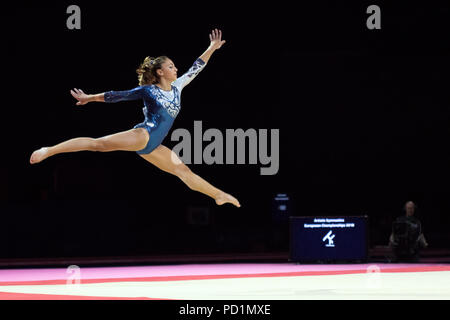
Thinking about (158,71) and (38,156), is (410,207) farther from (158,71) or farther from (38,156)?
(38,156)

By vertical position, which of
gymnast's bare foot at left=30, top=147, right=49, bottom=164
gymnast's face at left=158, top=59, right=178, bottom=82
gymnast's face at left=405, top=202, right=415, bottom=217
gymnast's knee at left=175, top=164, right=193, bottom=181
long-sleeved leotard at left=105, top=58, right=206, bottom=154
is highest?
gymnast's face at left=158, top=59, right=178, bottom=82

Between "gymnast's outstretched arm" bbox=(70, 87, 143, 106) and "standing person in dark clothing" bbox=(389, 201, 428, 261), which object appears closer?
"gymnast's outstretched arm" bbox=(70, 87, 143, 106)

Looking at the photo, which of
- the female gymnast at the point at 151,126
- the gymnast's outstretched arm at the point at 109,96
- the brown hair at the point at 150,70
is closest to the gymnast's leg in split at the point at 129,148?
the female gymnast at the point at 151,126

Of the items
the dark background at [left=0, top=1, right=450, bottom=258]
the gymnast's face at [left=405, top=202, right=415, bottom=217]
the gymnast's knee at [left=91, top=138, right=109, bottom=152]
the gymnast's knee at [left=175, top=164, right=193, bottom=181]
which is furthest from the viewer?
the dark background at [left=0, top=1, right=450, bottom=258]

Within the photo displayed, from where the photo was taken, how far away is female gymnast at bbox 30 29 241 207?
7.47m

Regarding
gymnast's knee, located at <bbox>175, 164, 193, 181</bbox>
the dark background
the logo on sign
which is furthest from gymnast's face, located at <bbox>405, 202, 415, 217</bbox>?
gymnast's knee, located at <bbox>175, 164, 193, 181</bbox>

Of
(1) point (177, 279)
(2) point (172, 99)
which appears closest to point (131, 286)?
(1) point (177, 279)

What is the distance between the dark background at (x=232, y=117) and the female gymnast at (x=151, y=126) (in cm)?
749

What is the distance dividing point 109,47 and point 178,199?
366 cm

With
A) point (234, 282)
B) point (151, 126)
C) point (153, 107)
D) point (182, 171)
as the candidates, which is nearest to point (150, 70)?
point (153, 107)

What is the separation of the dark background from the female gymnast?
7487 mm

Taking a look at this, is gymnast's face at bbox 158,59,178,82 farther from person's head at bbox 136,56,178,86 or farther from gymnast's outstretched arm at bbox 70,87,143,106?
gymnast's outstretched arm at bbox 70,87,143,106

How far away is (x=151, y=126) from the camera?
7754 mm

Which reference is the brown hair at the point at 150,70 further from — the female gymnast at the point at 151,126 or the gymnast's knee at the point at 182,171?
the gymnast's knee at the point at 182,171
